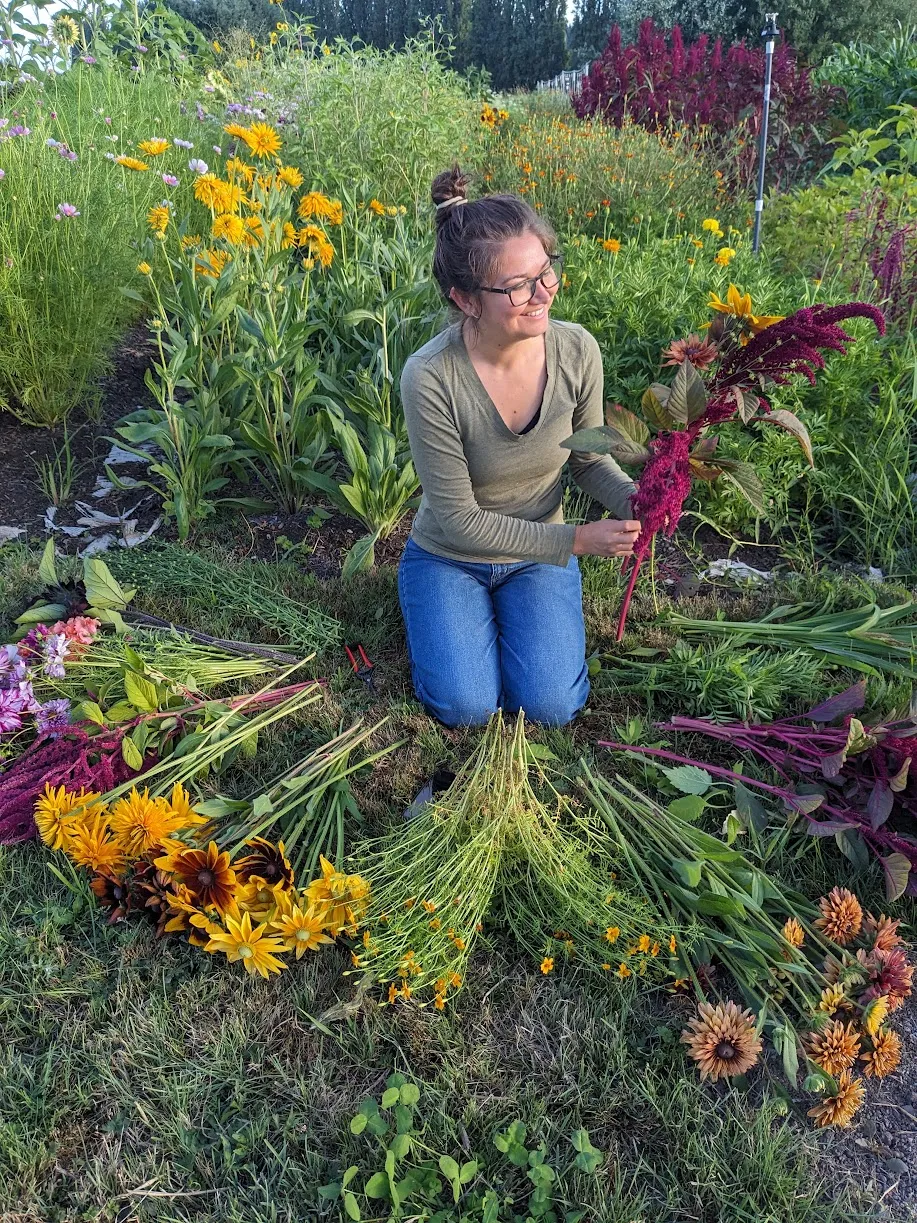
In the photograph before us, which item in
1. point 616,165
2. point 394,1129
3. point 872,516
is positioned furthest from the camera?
point 616,165

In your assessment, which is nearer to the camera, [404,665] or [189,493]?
[404,665]

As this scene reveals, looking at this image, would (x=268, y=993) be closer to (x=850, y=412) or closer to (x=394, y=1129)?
(x=394, y=1129)

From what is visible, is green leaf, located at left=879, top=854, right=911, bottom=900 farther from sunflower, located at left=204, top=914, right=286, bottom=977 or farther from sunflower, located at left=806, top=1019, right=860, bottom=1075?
sunflower, located at left=204, top=914, right=286, bottom=977

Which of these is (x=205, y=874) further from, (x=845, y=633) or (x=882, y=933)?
(x=845, y=633)

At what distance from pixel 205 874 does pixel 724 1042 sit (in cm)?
96

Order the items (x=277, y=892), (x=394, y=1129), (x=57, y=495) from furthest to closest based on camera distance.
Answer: (x=57, y=495), (x=277, y=892), (x=394, y=1129)

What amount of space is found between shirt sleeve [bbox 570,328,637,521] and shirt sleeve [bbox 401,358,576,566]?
7.1 inches

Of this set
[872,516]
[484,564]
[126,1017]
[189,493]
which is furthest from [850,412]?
[126,1017]

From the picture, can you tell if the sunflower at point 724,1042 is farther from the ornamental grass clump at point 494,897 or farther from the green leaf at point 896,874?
the green leaf at point 896,874

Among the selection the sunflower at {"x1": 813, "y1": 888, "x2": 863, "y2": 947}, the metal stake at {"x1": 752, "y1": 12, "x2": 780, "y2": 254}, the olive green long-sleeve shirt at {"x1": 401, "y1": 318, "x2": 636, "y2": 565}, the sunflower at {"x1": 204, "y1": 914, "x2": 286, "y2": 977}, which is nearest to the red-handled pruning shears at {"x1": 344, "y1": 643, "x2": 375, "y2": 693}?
the olive green long-sleeve shirt at {"x1": 401, "y1": 318, "x2": 636, "y2": 565}

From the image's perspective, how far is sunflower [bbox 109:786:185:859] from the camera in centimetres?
167

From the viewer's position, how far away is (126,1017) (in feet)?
5.40

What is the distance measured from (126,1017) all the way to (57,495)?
2226mm

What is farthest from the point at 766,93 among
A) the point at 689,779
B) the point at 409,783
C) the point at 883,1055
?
the point at 883,1055
